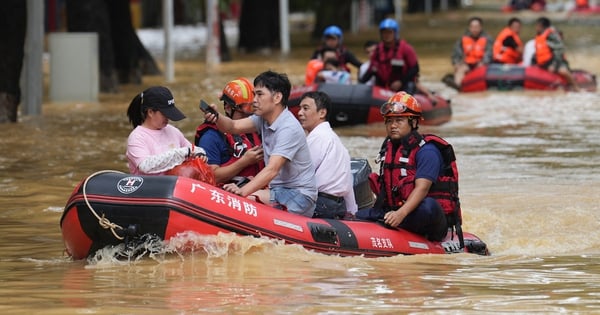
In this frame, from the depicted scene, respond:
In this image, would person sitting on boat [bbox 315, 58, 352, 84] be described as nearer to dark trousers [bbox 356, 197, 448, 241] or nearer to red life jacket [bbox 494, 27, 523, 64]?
red life jacket [bbox 494, 27, 523, 64]

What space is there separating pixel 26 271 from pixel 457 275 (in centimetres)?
287

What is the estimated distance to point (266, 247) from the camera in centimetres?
1001

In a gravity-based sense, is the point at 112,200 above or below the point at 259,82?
below

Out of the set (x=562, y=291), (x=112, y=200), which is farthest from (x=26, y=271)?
(x=562, y=291)

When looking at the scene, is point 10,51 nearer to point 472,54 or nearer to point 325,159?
point 472,54

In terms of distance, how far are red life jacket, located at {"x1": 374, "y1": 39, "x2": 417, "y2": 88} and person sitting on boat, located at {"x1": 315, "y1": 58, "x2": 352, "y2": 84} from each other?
542mm

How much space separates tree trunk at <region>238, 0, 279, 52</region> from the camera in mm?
39000

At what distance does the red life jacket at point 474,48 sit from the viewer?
1083 inches

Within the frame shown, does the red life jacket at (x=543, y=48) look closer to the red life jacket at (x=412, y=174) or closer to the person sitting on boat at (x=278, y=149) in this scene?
the red life jacket at (x=412, y=174)

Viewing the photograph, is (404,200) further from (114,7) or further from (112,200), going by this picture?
(114,7)

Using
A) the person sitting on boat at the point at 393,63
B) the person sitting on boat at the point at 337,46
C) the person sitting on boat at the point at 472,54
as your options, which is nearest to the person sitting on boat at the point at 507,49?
the person sitting on boat at the point at 472,54

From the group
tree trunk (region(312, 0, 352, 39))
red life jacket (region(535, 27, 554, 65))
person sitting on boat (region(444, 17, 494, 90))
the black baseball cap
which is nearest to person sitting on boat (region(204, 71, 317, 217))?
the black baseball cap

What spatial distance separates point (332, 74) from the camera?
21.3m

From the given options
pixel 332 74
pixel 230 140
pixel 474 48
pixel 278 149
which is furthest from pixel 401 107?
pixel 474 48
